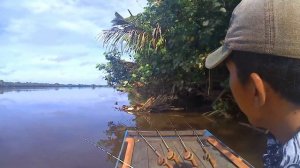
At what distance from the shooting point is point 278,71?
0.92 meters

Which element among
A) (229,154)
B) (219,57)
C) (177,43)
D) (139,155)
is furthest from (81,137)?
(219,57)

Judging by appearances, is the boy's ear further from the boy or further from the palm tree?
the palm tree

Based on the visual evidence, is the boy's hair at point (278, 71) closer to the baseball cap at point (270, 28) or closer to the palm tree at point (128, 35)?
the baseball cap at point (270, 28)

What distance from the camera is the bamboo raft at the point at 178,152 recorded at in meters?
4.19

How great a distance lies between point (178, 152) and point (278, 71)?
3.96 meters

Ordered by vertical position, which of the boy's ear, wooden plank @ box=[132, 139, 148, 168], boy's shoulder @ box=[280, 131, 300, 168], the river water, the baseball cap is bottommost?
the river water

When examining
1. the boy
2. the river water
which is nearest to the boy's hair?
the boy

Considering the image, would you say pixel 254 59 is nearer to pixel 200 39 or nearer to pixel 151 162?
pixel 151 162

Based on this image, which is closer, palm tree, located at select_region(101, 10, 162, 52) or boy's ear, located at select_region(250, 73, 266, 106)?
boy's ear, located at select_region(250, 73, 266, 106)

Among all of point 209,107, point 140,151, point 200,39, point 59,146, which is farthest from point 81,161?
point 209,107

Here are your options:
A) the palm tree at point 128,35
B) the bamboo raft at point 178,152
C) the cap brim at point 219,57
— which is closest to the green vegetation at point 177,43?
the palm tree at point 128,35

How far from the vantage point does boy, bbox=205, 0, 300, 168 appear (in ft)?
2.97

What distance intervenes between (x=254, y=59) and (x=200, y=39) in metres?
8.58

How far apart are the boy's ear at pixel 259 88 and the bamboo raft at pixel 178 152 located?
10.3 feet
